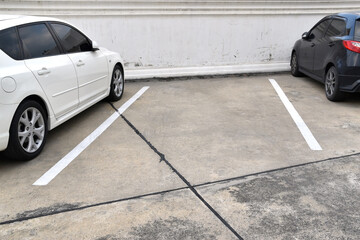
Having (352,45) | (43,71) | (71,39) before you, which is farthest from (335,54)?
(43,71)

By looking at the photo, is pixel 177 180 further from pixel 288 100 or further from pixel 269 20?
pixel 269 20

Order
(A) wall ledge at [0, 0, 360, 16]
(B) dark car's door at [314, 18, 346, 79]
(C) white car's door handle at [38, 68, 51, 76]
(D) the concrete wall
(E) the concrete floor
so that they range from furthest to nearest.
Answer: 1. (D) the concrete wall
2. (A) wall ledge at [0, 0, 360, 16]
3. (B) dark car's door at [314, 18, 346, 79]
4. (C) white car's door handle at [38, 68, 51, 76]
5. (E) the concrete floor

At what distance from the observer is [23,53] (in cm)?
411

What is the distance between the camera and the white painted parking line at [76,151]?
12.4ft

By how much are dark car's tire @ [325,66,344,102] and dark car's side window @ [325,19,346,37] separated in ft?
2.26

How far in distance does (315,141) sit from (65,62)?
3.62 meters

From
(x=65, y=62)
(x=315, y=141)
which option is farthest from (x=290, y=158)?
(x=65, y=62)

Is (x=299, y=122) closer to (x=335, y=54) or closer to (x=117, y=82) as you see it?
(x=335, y=54)

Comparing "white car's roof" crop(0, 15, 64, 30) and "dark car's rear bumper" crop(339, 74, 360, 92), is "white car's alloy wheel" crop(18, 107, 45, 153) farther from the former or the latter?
"dark car's rear bumper" crop(339, 74, 360, 92)

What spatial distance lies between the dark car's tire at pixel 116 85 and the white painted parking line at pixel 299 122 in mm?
3175

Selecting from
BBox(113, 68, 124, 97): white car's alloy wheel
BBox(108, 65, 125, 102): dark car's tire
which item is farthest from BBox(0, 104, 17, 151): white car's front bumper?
BBox(113, 68, 124, 97): white car's alloy wheel

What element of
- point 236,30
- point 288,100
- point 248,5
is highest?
point 248,5

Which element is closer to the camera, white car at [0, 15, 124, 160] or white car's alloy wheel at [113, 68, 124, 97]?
white car at [0, 15, 124, 160]

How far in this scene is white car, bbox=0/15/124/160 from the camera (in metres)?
3.76
